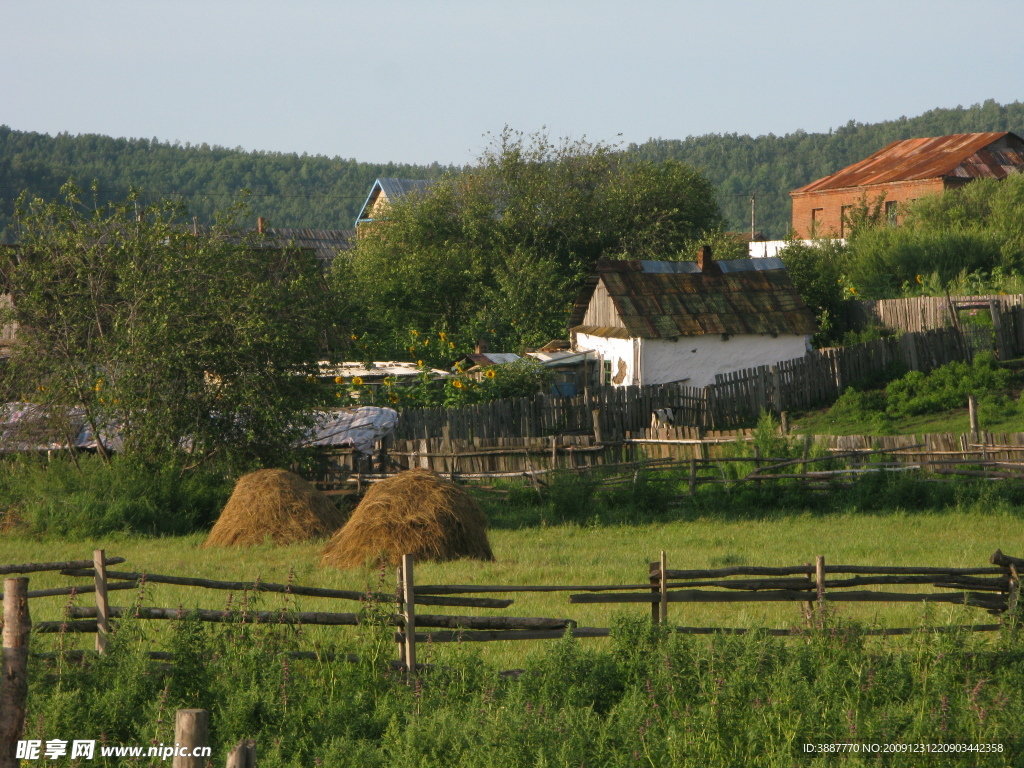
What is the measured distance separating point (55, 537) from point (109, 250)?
190 inches

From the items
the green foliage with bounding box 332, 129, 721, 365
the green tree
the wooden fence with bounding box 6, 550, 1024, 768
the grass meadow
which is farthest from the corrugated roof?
the wooden fence with bounding box 6, 550, 1024, 768

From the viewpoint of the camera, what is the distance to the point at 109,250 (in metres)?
16.9

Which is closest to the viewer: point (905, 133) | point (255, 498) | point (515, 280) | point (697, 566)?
point (697, 566)

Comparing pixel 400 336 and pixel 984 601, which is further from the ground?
pixel 400 336

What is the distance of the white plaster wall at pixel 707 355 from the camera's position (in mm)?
27547

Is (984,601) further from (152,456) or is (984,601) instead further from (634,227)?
(634,227)

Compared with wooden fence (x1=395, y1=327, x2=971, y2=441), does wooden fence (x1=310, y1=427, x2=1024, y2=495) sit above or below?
below

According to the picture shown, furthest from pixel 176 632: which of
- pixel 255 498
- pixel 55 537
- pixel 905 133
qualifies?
pixel 905 133

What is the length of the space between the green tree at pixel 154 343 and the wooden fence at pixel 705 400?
3478mm

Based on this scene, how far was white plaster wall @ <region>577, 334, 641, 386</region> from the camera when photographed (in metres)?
27.5

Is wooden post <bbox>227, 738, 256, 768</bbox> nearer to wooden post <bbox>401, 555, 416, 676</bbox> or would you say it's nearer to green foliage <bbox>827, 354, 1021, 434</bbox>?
wooden post <bbox>401, 555, 416, 676</bbox>

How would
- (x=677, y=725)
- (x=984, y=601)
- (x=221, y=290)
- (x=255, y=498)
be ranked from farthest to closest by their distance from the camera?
(x=221, y=290)
(x=255, y=498)
(x=984, y=601)
(x=677, y=725)

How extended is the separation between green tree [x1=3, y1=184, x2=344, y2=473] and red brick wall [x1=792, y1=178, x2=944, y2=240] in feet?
100

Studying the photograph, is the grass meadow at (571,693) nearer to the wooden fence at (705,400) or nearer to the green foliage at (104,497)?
the green foliage at (104,497)
